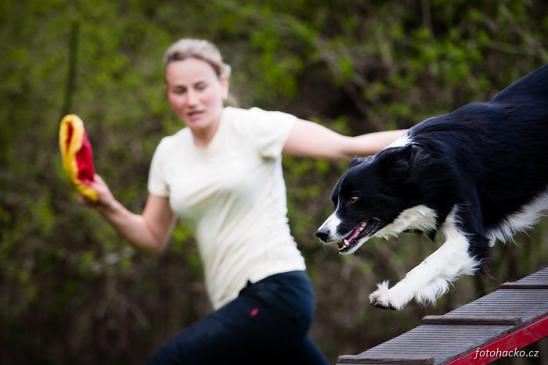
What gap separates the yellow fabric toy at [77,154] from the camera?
168 inches

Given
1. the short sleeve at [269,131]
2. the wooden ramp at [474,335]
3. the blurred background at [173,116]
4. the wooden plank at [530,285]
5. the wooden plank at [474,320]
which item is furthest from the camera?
the blurred background at [173,116]

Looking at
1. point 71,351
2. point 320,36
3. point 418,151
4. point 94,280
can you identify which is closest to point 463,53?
point 320,36

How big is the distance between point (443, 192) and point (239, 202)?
1.30 metres

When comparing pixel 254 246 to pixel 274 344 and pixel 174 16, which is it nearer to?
pixel 274 344

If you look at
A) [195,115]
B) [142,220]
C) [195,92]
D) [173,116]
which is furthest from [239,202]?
[173,116]

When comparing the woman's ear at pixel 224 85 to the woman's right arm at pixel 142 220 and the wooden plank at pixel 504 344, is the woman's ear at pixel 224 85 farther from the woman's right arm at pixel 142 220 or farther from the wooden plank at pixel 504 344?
the wooden plank at pixel 504 344

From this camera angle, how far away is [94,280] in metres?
10.8

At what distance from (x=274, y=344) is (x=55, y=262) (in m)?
7.12

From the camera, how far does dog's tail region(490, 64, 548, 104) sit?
11.3 feet

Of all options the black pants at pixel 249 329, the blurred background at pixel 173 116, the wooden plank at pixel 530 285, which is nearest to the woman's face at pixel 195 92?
the black pants at pixel 249 329

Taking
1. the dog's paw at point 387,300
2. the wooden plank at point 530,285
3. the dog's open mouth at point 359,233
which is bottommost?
the wooden plank at point 530,285

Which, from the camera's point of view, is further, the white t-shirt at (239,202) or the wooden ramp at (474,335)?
the white t-shirt at (239,202)

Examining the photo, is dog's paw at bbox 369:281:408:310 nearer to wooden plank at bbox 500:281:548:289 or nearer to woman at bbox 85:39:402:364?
woman at bbox 85:39:402:364

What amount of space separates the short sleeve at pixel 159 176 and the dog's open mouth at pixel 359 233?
5.26 feet
